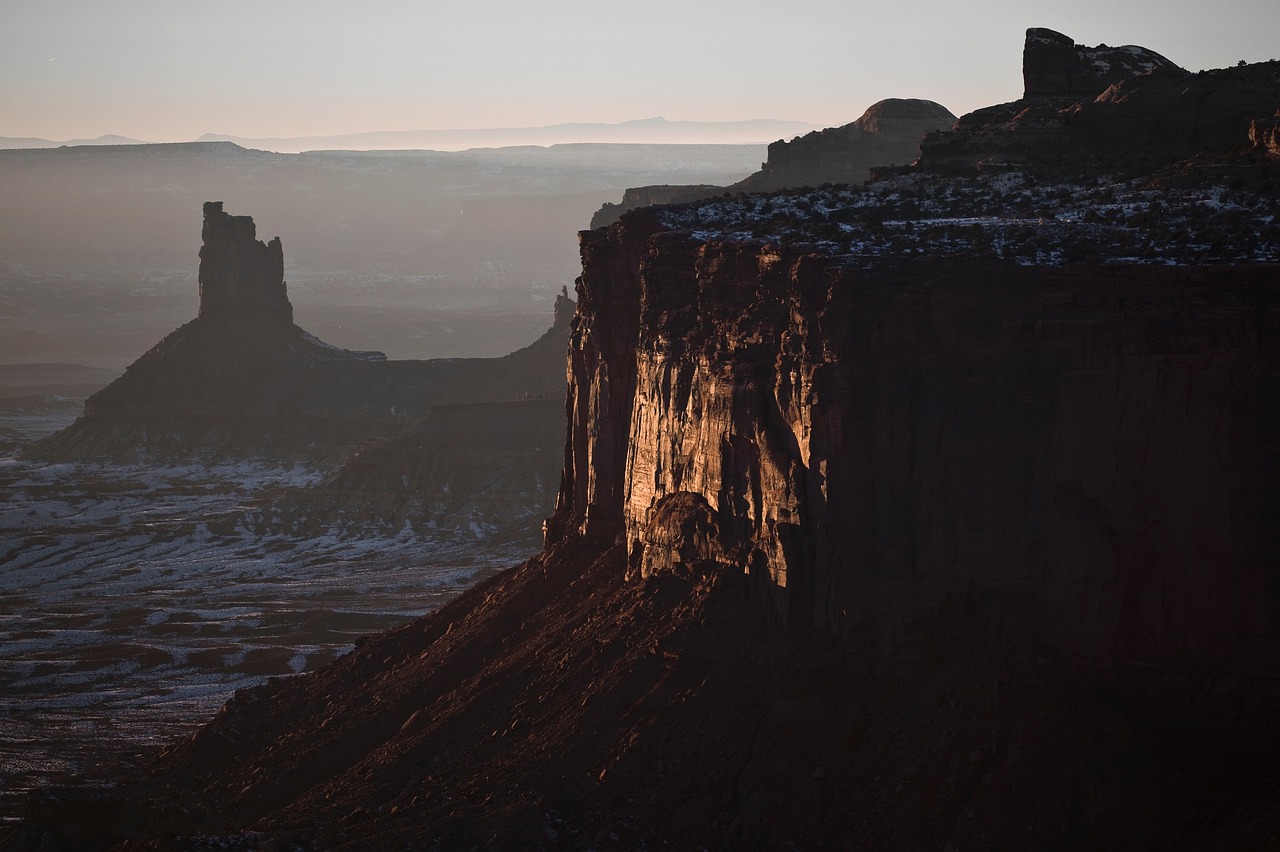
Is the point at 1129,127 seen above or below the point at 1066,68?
below

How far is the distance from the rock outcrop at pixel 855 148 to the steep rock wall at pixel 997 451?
7775 centimetres

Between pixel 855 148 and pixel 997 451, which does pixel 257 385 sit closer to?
pixel 855 148

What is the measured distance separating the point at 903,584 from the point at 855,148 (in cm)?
8598

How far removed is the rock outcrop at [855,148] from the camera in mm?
119875

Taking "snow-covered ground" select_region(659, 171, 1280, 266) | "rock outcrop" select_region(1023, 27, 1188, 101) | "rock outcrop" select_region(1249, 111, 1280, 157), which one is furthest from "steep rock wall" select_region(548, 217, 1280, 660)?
"rock outcrop" select_region(1023, 27, 1188, 101)

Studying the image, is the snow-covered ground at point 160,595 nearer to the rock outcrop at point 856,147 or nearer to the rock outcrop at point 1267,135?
the rock outcrop at point 856,147

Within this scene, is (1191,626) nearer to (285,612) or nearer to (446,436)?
(285,612)

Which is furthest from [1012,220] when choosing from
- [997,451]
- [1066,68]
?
[1066,68]

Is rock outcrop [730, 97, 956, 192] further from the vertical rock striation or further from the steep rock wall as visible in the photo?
the steep rock wall

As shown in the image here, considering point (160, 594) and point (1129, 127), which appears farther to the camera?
point (160, 594)

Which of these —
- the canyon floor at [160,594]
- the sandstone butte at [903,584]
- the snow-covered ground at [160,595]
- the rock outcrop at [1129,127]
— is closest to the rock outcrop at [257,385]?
the canyon floor at [160,594]

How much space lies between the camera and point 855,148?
12225cm

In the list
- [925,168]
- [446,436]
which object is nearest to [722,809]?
[925,168]

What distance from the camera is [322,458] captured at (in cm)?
14012
